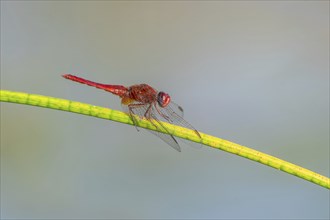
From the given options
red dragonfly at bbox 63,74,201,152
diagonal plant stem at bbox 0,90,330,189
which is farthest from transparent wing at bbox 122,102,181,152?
diagonal plant stem at bbox 0,90,330,189

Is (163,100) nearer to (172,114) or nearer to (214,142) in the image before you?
(172,114)

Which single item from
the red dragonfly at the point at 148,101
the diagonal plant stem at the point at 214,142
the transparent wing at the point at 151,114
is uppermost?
the red dragonfly at the point at 148,101

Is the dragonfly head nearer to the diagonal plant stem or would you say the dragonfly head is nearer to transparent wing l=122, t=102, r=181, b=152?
transparent wing l=122, t=102, r=181, b=152

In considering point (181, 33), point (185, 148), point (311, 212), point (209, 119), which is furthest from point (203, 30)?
point (311, 212)

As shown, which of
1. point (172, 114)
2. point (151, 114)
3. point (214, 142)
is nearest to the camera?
point (214, 142)

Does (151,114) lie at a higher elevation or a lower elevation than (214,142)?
higher

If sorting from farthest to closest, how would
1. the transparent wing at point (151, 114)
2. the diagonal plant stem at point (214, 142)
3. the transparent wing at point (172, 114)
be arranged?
the transparent wing at point (172, 114) → the transparent wing at point (151, 114) → the diagonal plant stem at point (214, 142)

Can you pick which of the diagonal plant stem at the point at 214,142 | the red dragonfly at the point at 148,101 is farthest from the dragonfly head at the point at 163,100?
the diagonal plant stem at the point at 214,142

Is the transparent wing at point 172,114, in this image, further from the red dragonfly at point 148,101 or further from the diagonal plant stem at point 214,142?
the diagonal plant stem at point 214,142

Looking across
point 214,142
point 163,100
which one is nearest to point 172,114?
point 163,100

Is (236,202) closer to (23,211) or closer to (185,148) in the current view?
(185,148)

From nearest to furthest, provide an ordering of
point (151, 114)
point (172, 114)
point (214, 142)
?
point (214, 142) → point (151, 114) → point (172, 114)
